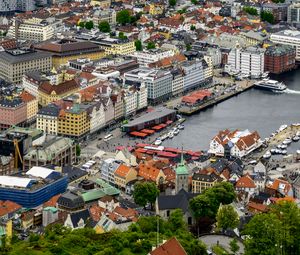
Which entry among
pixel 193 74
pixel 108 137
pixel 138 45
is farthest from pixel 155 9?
pixel 108 137

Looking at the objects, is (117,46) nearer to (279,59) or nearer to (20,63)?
(20,63)

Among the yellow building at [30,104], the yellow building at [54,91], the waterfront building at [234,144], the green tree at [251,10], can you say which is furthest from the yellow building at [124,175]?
the green tree at [251,10]

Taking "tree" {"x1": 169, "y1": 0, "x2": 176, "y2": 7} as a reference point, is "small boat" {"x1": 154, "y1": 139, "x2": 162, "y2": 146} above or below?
below

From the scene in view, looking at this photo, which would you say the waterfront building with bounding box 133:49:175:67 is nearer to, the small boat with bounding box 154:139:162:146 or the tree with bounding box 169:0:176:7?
the small boat with bounding box 154:139:162:146

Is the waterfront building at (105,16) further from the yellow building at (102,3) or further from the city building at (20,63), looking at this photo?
the city building at (20,63)

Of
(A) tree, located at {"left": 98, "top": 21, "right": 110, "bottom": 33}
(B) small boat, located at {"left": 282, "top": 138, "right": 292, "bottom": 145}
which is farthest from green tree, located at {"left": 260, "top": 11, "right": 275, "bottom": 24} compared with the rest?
(B) small boat, located at {"left": 282, "top": 138, "right": 292, "bottom": 145}

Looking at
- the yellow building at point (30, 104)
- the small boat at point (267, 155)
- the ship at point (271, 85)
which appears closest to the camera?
the small boat at point (267, 155)
